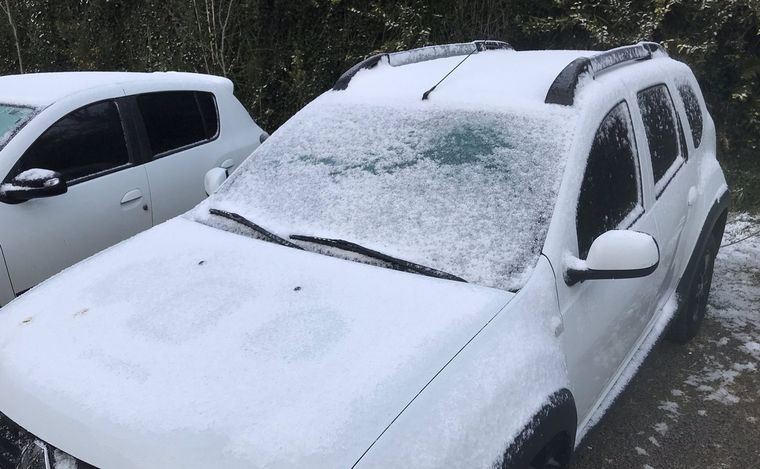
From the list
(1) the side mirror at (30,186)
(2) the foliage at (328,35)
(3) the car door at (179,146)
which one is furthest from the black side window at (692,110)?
(1) the side mirror at (30,186)

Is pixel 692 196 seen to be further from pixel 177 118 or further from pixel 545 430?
pixel 177 118

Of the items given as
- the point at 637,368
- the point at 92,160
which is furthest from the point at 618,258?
the point at 92,160

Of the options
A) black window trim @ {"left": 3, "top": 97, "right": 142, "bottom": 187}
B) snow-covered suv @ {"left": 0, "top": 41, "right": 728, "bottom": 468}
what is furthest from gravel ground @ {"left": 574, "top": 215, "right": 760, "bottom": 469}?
black window trim @ {"left": 3, "top": 97, "right": 142, "bottom": 187}

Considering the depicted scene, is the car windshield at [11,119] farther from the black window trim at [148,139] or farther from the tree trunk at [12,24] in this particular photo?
the tree trunk at [12,24]

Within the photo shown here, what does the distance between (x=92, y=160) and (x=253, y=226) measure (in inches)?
76.0

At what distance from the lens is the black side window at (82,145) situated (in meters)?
3.68

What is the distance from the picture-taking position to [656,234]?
2820 millimetres

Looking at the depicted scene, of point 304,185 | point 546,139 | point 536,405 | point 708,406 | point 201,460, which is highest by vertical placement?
point 546,139

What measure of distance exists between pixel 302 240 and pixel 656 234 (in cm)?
158

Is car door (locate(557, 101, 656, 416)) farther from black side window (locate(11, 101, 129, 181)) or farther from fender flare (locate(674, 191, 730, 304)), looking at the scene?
black side window (locate(11, 101, 129, 181))

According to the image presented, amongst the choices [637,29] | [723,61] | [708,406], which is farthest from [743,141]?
[708,406]

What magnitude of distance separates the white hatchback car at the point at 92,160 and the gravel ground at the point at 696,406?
7.60ft

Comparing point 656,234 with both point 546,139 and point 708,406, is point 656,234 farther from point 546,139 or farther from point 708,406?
point 708,406

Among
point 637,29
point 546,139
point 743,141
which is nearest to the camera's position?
point 546,139
